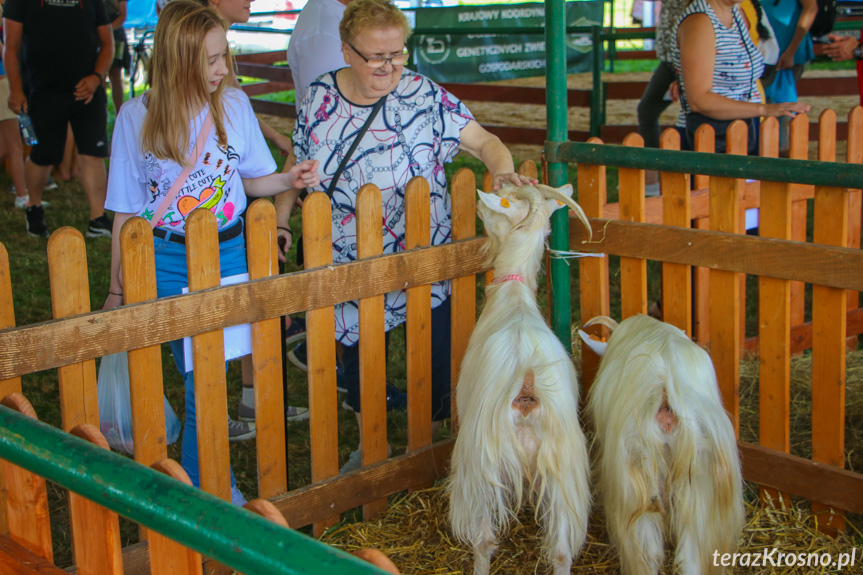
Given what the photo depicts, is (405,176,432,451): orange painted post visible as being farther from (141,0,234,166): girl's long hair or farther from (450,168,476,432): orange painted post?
(141,0,234,166): girl's long hair

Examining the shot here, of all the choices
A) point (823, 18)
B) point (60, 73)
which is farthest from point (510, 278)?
point (60, 73)

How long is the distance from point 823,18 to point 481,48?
15.1ft

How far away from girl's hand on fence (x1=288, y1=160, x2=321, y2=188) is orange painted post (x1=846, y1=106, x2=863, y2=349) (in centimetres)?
235

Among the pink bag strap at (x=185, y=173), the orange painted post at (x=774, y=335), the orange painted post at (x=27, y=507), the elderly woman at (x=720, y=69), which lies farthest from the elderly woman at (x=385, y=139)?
the orange painted post at (x=27, y=507)

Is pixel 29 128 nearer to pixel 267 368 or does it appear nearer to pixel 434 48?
pixel 434 48

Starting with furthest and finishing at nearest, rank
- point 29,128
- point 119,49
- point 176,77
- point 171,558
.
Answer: point 119,49 → point 29,128 → point 176,77 → point 171,558

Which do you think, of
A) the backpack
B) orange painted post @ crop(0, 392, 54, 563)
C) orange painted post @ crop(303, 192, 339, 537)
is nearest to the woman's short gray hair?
orange painted post @ crop(303, 192, 339, 537)

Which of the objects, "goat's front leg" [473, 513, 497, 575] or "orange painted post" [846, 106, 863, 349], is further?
"orange painted post" [846, 106, 863, 349]

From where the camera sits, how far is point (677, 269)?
350 centimetres

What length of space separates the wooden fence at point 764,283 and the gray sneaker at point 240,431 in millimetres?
1687

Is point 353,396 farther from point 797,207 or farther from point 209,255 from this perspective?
point 797,207

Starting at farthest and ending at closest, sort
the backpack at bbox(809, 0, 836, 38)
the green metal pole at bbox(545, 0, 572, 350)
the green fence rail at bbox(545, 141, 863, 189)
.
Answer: the backpack at bbox(809, 0, 836, 38) → the green metal pole at bbox(545, 0, 572, 350) → the green fence rail at bbox(545, 141, 863, 189)

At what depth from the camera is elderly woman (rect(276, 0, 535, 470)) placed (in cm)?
342

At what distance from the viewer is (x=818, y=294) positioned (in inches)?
126
